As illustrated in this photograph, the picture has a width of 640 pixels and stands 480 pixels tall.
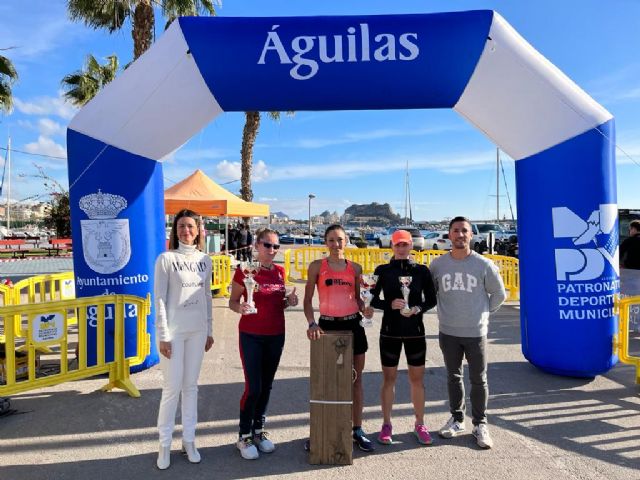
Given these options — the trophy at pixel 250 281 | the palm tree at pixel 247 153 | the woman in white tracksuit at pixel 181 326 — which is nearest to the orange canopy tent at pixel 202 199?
the palm tree at pixel 247 153

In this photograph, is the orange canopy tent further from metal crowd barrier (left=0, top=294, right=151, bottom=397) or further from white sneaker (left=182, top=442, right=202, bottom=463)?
white sneaker (left=182, top=442, right=202, bottom=463)

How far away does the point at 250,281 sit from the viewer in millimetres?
3400

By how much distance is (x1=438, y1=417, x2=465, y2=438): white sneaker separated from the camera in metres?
3.83

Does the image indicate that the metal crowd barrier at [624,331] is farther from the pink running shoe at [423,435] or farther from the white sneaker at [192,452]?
the white sneaker at [192,452]

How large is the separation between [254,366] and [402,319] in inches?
48.2

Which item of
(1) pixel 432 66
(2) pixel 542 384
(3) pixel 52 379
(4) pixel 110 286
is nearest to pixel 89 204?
(4) pixel 110 286

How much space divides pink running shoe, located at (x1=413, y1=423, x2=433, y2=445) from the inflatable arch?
233cm

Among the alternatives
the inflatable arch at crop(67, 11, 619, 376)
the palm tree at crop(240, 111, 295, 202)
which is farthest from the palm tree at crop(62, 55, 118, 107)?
the inflatable arch at crop(67, 11, 619, 376)

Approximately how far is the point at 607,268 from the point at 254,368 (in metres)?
4.08

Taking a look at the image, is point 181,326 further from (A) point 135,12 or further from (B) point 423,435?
(A) point 135,12

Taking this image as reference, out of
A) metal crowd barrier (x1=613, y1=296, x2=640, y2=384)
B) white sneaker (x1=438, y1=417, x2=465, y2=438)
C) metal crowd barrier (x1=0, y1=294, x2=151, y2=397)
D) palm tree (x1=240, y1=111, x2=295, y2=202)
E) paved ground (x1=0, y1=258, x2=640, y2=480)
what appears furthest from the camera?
palm tree (x1=240, y1=111, x2=295, y2=202)

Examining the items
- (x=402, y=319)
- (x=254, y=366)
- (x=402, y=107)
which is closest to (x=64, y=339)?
(x=254, y=366)

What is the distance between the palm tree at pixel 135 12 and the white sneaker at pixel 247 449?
1152cm

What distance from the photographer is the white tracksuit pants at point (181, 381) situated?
3379 mm
